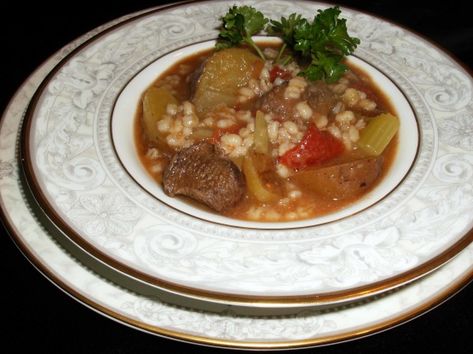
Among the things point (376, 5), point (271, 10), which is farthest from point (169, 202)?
point (376, 5)

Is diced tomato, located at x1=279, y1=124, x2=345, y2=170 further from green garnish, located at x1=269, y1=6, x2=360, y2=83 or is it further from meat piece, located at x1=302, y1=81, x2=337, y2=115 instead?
green garnish, located at x1=269, y1=6, x2=360, y2=83

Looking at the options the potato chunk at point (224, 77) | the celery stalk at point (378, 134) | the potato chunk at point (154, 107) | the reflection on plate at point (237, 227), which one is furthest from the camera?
the potato chunk at point (224, 77)

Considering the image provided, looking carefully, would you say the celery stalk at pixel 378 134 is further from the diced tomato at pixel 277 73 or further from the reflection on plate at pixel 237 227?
the diced tomato at pixel 277 73

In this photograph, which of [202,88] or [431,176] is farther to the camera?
[202,88]

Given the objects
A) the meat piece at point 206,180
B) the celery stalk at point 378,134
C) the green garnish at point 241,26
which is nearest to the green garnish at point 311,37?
the green garnish at point 241,26

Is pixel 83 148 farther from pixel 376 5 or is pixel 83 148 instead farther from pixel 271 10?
pixel 376 5

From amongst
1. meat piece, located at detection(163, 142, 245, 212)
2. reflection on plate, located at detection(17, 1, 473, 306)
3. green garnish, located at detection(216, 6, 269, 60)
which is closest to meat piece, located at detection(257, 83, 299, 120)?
green garnish, located at detection(216, 6, 269, 60)

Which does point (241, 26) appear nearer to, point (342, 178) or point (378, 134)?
point (378, 134)
